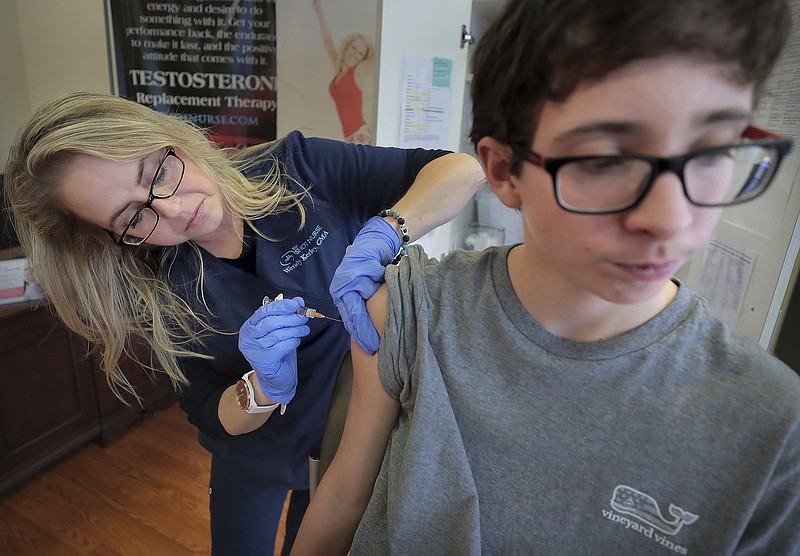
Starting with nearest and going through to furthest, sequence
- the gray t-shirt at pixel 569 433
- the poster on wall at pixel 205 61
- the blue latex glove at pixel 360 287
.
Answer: the gray t-shirt at pixel 569 433, the blue latex glove at pixel 360 287, the poster on wall at pixel 205 61

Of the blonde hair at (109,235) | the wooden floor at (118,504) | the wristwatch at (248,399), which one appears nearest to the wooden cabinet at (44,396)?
the wooden floor at (118,504)

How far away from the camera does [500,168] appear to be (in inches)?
26.6

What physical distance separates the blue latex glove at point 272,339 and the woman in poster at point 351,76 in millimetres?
1205

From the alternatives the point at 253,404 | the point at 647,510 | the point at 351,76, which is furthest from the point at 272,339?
the point at 351,76

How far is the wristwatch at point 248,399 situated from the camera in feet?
3.63

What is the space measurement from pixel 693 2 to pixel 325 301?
91 cm

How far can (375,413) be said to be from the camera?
0.82 meters

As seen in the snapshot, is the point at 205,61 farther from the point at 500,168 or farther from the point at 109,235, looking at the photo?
the point at 500,168

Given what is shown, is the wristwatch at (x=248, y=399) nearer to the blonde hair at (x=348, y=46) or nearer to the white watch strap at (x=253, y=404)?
the white watch strap at (x=253, y=404)

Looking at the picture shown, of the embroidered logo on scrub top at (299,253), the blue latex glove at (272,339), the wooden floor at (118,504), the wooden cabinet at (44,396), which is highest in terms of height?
the embroidered logo on scrub top at (299,253)

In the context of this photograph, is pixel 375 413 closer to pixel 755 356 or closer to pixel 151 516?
pixel 755 356

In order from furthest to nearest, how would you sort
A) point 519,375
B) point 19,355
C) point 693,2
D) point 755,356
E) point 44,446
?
1. point 44,446
2. point 19,355
3. point 519,375
4. point 755,356
5. point 693,2

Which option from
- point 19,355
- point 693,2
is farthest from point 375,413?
point 19,355

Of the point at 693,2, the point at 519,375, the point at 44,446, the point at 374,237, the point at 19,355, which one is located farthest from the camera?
the point at 44,446
